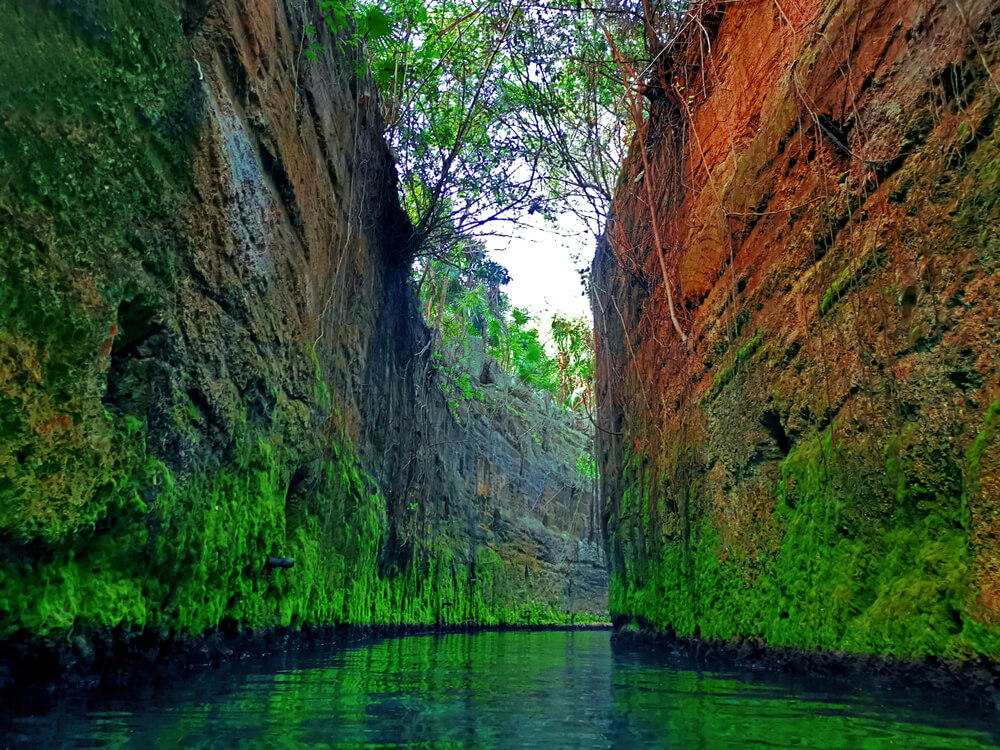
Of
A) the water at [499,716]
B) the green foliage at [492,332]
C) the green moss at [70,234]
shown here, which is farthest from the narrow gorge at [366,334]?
the green foliage at [492,332]

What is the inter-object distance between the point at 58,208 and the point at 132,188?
60cm

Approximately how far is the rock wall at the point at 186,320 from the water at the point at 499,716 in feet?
Result: 2.37

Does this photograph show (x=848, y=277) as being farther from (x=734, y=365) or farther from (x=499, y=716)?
(x=499, y=716)

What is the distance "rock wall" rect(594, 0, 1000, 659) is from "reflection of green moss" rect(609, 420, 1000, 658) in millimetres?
12

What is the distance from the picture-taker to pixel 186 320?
A: 403cm

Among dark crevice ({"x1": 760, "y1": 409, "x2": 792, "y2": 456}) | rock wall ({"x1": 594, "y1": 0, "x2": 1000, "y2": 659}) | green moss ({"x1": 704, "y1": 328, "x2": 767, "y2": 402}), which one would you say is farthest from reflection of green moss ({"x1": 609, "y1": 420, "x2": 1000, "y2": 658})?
green moss ({"x1": 704, "y1": 328, "x2": 767, "y2": 402})

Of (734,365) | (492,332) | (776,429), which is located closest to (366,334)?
(734,365)

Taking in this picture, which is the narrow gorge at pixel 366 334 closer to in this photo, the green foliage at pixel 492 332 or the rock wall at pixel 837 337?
the rock wall at pixel 837 337

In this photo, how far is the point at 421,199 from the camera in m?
10.6

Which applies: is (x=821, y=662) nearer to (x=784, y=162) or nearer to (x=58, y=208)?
(x=784, y=162)

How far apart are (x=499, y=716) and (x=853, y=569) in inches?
83.5

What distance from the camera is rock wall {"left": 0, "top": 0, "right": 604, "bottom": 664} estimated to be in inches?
108

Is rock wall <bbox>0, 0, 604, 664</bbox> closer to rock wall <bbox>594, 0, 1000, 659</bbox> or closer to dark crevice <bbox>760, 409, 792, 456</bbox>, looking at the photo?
rock wall <bbox>594, 0, 1000, 659</bbox>

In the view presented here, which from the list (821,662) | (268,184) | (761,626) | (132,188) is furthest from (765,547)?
(268,184)
